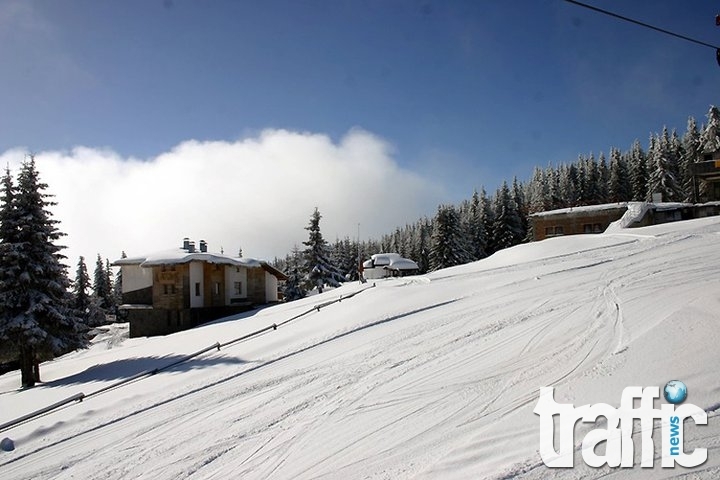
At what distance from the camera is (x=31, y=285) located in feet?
64.9

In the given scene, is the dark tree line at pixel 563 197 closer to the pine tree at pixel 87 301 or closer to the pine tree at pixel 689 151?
the pine tree at pixel 689 151

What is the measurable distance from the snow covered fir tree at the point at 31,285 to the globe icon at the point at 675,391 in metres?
21.4

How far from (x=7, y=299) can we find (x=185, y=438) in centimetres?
A: 1603

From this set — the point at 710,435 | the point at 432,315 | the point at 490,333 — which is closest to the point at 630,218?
the point at 432,315

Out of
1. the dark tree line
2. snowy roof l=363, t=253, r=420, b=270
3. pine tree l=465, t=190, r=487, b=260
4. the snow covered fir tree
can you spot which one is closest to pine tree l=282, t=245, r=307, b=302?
the dark tree line

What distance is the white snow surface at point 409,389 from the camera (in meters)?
6.07

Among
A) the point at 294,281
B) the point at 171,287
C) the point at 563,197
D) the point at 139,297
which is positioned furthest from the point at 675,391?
the point at 563,197

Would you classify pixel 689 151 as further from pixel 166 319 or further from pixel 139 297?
pixel 139 297

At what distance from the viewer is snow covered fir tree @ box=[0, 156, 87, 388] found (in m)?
18.9

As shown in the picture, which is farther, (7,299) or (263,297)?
(263,297)

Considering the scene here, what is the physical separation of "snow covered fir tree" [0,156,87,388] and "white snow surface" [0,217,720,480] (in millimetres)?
3462

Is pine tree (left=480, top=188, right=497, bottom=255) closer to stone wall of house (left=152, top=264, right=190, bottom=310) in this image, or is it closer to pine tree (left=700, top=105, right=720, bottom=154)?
pine tree (left=700, top=105, right=720, bottom=154)

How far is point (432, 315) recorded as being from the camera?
14664mm

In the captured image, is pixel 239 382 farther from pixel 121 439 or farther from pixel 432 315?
pixel 432 315
